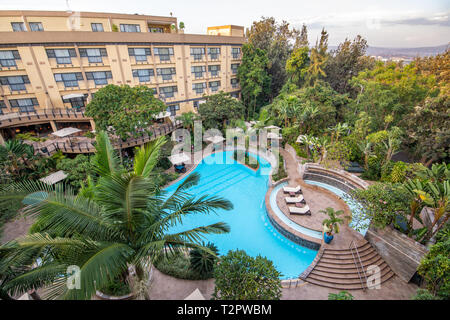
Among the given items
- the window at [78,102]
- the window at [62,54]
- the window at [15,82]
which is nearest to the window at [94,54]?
the window at [62,54]

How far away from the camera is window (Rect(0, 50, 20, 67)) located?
825 inches

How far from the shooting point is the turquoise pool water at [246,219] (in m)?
13.2

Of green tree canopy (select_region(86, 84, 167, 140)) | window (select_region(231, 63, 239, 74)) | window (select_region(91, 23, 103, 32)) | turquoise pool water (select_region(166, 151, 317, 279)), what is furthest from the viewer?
window (select_region(231, 63, 239, 74))

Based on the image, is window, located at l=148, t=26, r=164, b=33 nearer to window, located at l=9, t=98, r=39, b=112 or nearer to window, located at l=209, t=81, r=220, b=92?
window, located at l=209, t=81, r=220, b=92

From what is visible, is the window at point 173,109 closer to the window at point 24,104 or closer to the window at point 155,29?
the window at point 155,29

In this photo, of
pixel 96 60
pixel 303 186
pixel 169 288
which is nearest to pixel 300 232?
pixel 303 186

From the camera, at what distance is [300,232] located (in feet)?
45.9

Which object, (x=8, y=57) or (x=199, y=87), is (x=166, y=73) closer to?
(x=199, y=87)

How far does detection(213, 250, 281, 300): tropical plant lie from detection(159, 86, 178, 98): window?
26.2 m

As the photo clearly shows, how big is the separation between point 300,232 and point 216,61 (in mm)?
29060

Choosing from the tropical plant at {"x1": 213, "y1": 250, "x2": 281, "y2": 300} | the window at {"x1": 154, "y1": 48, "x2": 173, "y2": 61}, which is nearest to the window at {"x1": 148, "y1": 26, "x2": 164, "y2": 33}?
the window at {"x1": 154, "y1": 48, "x2": 173, "y2": 61}

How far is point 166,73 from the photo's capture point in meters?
29.2
